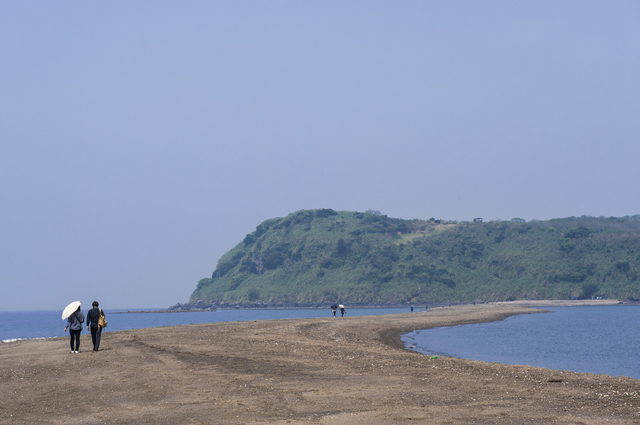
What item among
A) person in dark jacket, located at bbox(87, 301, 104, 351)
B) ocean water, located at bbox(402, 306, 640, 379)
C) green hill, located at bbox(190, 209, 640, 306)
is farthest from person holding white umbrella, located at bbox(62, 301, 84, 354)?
green hill, located at bbox(190, 209, 640, 306)

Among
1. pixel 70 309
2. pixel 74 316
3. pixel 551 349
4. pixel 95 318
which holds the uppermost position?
pixel 70 309

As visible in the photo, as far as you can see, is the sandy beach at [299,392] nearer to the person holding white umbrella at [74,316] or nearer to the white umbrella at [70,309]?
the person holding white umbrella at [74,316]

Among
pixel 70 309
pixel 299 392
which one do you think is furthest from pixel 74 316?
pixel 299 392

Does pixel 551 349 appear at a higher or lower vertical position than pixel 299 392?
lower

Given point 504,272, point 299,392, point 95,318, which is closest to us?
point 299,392

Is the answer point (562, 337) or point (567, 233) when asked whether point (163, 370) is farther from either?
point (567, 233)

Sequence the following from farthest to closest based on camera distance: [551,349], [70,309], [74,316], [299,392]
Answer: [551,349] < [74,316] < [70,309] < [299,392]

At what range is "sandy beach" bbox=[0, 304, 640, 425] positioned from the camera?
10969 millimetres

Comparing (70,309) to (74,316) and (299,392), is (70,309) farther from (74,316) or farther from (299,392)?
(299,392)

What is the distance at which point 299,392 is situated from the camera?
1373 cm

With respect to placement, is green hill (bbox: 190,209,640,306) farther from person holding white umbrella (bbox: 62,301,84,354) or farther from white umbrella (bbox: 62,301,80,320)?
white umbrella (bbox: 62,301,80,320)

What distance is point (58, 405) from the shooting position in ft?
40.7

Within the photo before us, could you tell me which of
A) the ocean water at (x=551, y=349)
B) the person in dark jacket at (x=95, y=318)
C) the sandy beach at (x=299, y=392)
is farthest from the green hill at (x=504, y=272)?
the sandy beach at (x=299, y=392)

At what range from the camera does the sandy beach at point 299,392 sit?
1097 cm
